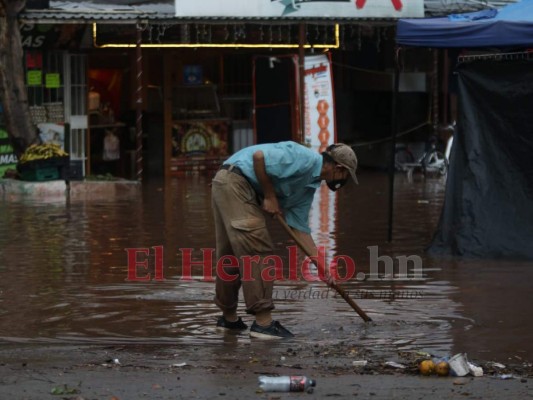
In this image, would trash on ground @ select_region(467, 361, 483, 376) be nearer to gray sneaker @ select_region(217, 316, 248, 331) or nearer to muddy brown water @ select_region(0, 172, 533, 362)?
muddy brown water @ select_region(0, 172, 533, 362)

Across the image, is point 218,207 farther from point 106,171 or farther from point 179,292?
point 106,171

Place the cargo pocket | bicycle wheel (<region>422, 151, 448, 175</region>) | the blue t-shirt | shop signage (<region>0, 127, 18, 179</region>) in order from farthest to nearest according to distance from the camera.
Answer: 1. bicycle wheel (<region>422, 151, 448, 175</region>)
2. shop signage (<region>0, 127, 18, 179</region>)
3. the cargo pocket
4. the blue t-shirt

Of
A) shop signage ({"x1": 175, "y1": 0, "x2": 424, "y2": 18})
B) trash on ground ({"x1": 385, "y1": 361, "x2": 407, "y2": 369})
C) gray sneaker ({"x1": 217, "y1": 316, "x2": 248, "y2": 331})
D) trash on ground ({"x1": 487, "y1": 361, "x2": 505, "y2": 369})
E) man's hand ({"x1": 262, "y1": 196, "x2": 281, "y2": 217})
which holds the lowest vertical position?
gray sneaker ({"x1": 217, "y1": 316, "x2": 248, "y2": 331})

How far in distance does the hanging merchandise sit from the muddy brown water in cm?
627

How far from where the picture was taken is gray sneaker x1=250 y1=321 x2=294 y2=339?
7.96 metres

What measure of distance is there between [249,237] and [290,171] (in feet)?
1.70

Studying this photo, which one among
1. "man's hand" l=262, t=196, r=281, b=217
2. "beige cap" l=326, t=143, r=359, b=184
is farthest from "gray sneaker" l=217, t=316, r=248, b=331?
"beige cap" l=326, t=143, r=359, b=184

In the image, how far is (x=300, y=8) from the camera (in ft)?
64.6


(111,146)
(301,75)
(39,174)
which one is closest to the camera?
(39,174)

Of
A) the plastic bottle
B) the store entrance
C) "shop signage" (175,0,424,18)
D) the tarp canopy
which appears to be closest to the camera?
the plastic bottle

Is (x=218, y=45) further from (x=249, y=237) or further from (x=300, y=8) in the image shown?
(x=249, y=237)

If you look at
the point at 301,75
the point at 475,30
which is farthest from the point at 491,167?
the point at 301,75

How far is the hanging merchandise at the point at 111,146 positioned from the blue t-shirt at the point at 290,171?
14.1 metres

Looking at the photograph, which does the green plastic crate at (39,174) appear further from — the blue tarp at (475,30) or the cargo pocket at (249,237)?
the cargo pocket at (249,237)
